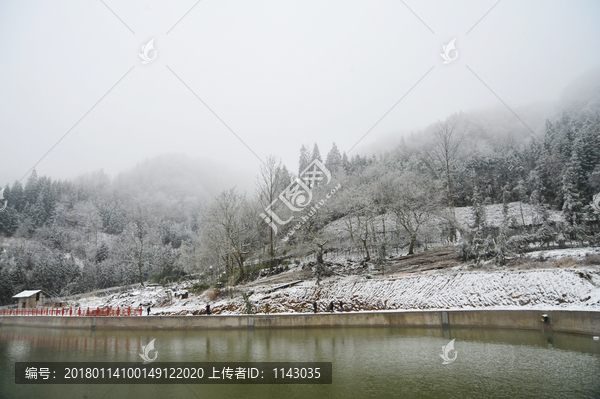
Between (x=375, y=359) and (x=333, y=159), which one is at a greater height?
(x=333, y=159)

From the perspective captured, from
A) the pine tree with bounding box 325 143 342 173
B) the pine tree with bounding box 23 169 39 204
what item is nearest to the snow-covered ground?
the pine tree with bounding box 325 143 342 173

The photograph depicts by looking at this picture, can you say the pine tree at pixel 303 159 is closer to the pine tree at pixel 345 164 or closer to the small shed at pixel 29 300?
the pine tree at pixel 345 164

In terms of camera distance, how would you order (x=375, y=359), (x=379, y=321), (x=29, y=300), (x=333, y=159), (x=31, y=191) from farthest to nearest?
(x=31, y=191) → (x=333, y=159) → (x=29, y=300) → (x=379, y=321) → (x=375, y=359)

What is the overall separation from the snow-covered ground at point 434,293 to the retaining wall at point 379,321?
6.56 ft

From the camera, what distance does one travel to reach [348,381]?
11117 mm

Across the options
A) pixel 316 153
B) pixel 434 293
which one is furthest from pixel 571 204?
pixel 316 153

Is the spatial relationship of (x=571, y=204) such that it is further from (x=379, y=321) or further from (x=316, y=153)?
(x=316, y=153)

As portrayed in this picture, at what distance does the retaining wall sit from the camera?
17078 mm

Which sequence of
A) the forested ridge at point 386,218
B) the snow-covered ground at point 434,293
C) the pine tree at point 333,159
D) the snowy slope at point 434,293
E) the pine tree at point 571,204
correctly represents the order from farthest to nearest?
the pine tree at point 333,159, the forested ridge at point 386,218, the pine tree at point 571,204, the snow-covered ground at point 434,293, the snowy slope at point 434,293

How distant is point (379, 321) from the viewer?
2178cm

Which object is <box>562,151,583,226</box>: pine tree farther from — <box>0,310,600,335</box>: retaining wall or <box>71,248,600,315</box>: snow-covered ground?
<box>0,310,600,335</box>: retaining wall

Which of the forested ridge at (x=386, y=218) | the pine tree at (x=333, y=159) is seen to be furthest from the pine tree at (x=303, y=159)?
the pine tree at (x=333, y=159)

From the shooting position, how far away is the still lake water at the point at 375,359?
10.1 metres

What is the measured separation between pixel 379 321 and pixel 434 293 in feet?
21.9
